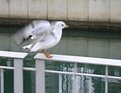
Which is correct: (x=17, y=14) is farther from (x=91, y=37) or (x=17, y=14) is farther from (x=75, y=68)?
(x=75, y=68)

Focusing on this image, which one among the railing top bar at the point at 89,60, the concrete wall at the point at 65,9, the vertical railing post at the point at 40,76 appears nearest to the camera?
the railing top bar at the point at 89,60

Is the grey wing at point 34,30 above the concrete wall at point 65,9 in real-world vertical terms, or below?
below

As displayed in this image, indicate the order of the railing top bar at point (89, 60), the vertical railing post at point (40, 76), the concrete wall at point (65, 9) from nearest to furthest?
the railing top bar at point (89, 60) < the vertical railing post at point (40, 76) < the concrete wall at point (65, 9)

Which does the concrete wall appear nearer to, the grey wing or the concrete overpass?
the concrete overpass

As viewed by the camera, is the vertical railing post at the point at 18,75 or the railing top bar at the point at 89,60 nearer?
the railing top bar at the point at 89,60

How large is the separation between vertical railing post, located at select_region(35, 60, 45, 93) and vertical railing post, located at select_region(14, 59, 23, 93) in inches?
4.6

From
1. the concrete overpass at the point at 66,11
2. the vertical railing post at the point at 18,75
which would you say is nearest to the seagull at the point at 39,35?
the vertical railing post at the point at 18,75

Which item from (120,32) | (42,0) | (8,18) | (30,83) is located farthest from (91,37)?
(30,83)

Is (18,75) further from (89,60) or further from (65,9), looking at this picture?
(65,9)

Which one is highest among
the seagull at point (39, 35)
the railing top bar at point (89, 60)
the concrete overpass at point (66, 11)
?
the concrete overpass at point (66, 11)

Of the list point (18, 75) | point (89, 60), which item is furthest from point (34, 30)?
point (89, 60)

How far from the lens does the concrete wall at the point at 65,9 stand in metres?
12.9

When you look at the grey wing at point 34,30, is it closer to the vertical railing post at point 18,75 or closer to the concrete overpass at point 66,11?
the vertical railing post at point 18,75

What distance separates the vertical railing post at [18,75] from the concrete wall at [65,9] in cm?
1044
